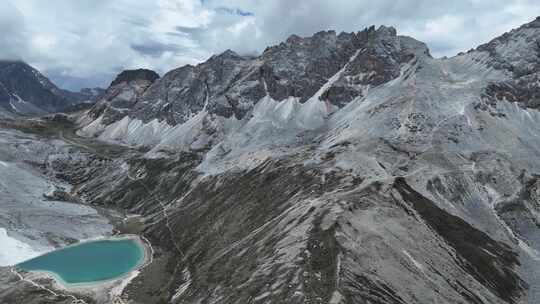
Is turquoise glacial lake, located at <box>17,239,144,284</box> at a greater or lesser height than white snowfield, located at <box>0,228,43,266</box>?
lesser

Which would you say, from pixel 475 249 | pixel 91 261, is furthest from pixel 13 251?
pixel 475 249

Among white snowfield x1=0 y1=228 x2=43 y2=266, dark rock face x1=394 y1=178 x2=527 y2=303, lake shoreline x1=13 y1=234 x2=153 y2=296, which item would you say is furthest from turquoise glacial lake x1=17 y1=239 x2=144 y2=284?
dark rock face x1=394 y1=178 x2=527 y2=303

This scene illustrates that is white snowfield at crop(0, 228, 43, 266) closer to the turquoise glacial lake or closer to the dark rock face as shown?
the turquoise glacial lake

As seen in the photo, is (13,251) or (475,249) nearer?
(475,249)

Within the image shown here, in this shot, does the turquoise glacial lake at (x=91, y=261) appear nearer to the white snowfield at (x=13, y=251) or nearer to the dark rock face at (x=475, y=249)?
the white snowfield at (x=13, y=251)

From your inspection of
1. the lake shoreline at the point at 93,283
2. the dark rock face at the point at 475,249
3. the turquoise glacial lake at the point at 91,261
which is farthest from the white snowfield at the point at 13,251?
the dark rock face at the point at 475,249

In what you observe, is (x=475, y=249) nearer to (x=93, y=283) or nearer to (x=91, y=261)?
(x=93, y=283)

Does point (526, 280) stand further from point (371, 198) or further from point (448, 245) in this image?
point (371, 198)

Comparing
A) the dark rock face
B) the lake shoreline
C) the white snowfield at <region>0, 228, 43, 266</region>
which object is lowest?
the dark rock face

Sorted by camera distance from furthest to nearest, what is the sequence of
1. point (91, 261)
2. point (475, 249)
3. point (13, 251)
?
point (13, 251), point (91, 261), point (475, 249)
